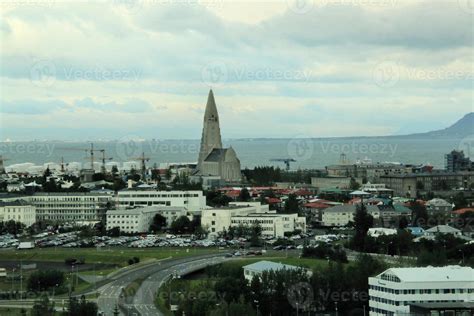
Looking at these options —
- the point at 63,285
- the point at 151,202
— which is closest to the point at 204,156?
the point at 151,202

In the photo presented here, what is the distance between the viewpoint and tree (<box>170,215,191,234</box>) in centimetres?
4362

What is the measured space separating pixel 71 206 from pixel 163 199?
4422 mm

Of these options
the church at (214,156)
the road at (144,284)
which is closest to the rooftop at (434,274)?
the road at (144,284)

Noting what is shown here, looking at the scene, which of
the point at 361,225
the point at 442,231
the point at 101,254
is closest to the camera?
the point at 101,254

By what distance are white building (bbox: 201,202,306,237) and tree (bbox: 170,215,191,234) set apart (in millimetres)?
643

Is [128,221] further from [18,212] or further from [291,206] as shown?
[291,206]

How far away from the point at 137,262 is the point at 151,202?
14.5 metres

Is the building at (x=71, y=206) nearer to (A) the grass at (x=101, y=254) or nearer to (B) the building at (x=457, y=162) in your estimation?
(A) the grass at (x=101, y=254)

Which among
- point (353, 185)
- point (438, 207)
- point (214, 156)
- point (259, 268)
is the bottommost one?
point (259, 268)

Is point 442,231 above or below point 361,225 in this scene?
below

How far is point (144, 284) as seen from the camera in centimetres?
2888

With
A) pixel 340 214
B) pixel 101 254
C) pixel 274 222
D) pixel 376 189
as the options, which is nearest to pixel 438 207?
pixel 340 214

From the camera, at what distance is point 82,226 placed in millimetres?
45188

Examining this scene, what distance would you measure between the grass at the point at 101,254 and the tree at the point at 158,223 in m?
6.19
